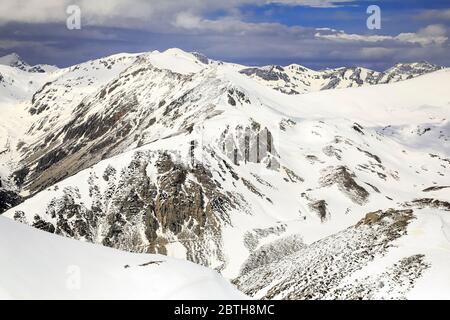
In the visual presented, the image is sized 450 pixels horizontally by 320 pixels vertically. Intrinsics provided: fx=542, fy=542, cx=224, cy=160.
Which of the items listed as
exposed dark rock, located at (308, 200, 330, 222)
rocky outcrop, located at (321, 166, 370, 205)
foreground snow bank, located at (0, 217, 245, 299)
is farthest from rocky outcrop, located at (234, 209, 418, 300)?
rocky outcrop, located at (321, 166, 370, 205)

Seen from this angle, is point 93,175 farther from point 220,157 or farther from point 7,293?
point 7,293

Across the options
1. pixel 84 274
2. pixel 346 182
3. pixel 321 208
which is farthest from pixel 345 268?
pixel 346 182

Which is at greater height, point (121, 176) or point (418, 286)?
point (418, 286)

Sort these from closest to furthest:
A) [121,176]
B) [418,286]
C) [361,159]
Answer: [418,286] < [121,176] < [361,159]

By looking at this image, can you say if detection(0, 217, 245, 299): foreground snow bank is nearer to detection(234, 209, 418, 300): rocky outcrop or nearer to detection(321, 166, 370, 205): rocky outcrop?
detection(234, 209, 418, 300): rocky outcrop

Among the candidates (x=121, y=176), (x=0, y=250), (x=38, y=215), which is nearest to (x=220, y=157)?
(x=121, y=176)

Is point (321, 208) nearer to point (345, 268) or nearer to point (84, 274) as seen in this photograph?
point (345, 268)

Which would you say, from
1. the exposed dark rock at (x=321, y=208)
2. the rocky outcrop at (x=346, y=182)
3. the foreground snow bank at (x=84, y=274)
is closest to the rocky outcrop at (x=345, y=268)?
the foreground snow bank at (x=84, y=274)
